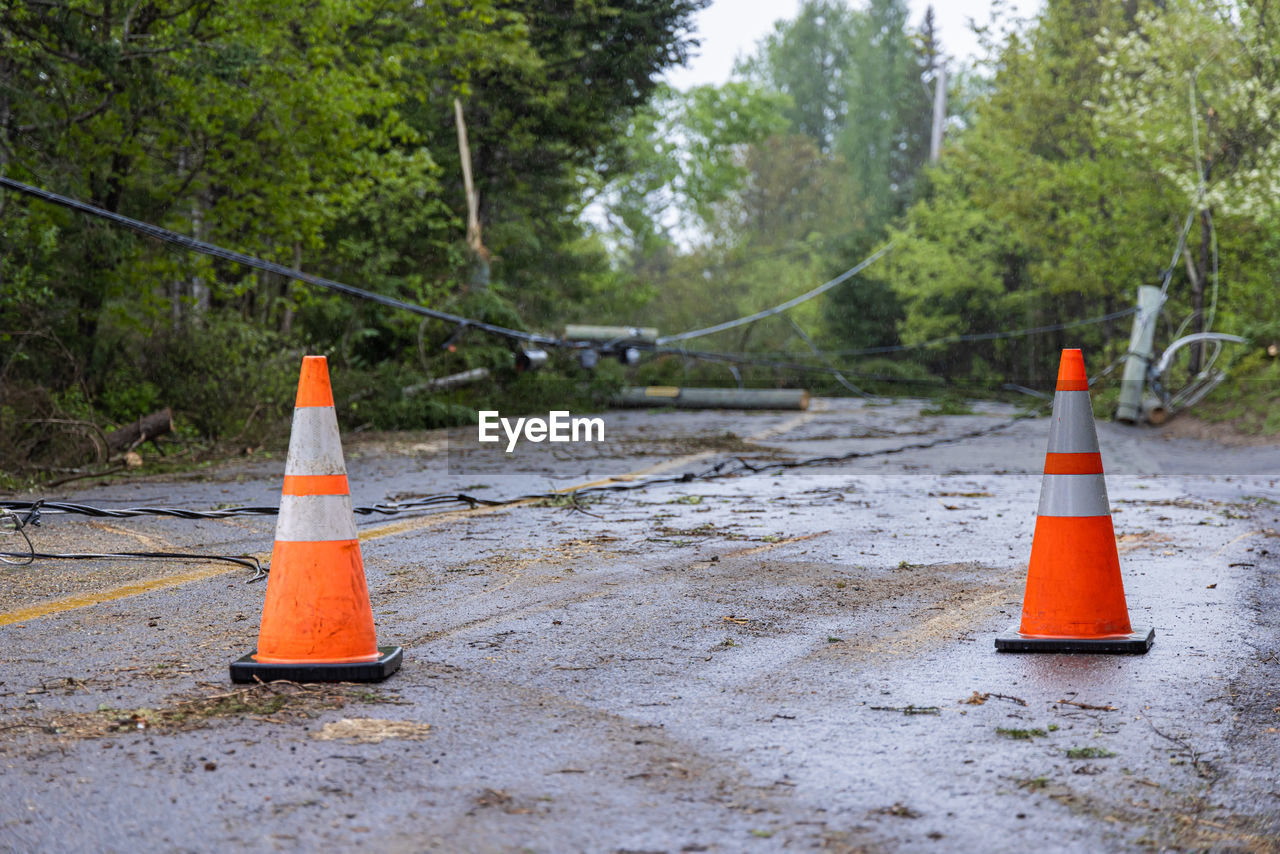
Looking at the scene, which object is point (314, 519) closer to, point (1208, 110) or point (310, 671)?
point (310, 671)

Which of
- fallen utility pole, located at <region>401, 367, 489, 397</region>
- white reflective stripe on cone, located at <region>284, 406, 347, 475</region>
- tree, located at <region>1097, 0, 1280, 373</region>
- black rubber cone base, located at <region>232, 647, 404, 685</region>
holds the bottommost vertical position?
black rubber cone base, located at <region>232, 647, 404, 685</region>

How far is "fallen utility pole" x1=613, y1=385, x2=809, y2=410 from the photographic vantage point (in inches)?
977

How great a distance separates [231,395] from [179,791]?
36.5 ft

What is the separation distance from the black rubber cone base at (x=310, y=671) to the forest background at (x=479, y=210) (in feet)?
23.8

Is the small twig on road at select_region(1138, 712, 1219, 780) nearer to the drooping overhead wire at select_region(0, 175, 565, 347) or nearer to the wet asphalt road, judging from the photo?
the wet asphalt road

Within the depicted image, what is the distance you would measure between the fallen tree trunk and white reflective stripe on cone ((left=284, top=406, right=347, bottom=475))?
7.81 meters

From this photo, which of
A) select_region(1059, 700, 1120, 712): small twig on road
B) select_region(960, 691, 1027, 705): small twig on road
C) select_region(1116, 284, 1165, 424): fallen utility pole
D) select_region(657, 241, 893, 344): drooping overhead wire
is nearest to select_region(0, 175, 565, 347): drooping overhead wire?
select_region(960, 691, 1027, 705): small twig on road

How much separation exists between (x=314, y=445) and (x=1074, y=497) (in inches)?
111

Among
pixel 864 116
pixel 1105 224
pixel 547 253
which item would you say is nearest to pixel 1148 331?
pixel 1105 224

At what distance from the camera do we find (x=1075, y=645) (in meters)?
4.40

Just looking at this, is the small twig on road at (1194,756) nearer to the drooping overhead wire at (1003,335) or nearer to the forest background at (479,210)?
the forest background at (479,210)

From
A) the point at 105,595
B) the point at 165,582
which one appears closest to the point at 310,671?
the point at 105,595

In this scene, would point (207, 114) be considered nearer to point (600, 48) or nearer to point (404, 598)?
point (600, 48)

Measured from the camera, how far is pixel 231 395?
526 inches
